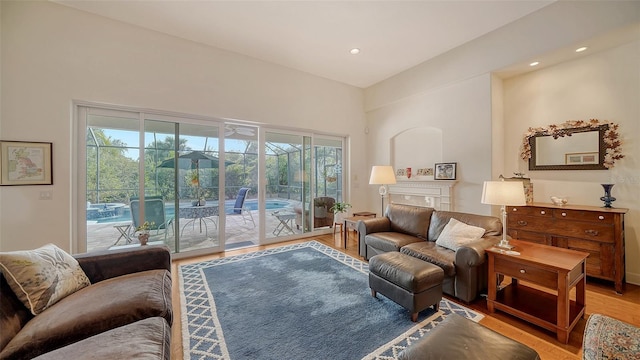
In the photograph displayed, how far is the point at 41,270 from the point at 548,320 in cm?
384

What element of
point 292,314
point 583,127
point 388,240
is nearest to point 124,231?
point 292,314

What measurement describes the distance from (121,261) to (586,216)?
16.5 ft

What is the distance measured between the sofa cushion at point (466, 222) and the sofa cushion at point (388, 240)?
263 mm

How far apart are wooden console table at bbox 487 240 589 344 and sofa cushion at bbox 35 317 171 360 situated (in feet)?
8.89

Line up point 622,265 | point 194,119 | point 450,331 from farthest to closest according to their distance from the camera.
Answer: point 194,119, point 622,265, point 450,331

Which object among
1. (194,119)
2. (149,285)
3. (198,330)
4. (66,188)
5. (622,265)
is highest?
(194,119)

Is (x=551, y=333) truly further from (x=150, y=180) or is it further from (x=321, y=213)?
(x=150, y=180)

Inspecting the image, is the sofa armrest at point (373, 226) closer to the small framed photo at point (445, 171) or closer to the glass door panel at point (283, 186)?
the small framed photo at point (445, 171)

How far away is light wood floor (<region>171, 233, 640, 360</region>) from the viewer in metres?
1.83

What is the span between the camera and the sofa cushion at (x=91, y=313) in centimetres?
129

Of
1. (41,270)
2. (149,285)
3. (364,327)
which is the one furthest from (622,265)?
(41,270)

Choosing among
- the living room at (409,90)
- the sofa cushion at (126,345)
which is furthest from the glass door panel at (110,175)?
the sofa cushion at (126,345)

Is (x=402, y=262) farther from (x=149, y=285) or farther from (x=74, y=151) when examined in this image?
(x=74, y=151)

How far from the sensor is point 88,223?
10.9 ft
